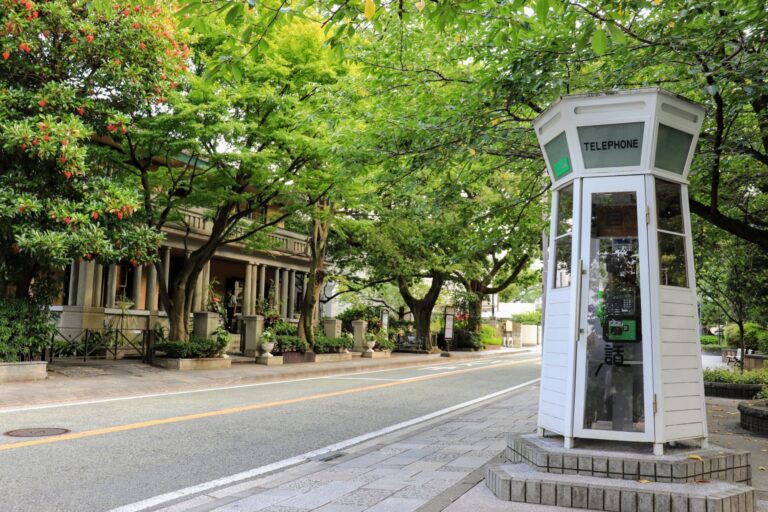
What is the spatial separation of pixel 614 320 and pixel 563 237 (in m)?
0.87

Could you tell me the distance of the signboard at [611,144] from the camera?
5508 mm

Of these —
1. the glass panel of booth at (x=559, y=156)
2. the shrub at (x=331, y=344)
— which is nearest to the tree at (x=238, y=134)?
the shrub at (x=331, y=344)

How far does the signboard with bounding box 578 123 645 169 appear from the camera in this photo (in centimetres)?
551

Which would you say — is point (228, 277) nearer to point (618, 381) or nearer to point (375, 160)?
point (375, 160)

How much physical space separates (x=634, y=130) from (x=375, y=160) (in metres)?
4.69

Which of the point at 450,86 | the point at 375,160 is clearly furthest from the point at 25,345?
the point at 450,86

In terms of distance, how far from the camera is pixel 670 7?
720 cm

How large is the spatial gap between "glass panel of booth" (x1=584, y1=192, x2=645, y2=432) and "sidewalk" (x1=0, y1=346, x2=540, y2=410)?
9.55 metres

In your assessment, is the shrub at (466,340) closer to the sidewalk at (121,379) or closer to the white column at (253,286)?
the white column at (253,286)

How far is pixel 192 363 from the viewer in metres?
17.9

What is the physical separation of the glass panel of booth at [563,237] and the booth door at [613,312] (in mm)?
220

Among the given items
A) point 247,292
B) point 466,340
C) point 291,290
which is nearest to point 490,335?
point 466,340

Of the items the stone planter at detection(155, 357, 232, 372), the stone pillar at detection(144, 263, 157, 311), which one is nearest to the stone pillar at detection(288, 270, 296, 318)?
the stone pillar at detection(144, 263, 157, 311)

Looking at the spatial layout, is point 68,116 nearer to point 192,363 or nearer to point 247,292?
point 192,363
